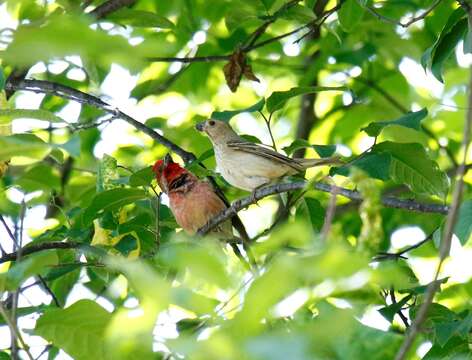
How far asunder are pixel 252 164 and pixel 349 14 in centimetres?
169

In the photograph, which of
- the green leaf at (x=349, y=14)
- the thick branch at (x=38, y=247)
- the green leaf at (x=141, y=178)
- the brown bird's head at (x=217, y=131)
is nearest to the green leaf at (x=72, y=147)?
the thick branch at (x=38, y=247)

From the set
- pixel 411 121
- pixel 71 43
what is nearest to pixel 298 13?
pixel 411 121

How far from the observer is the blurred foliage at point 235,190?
2.38 metres

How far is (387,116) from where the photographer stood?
1130 centimetres

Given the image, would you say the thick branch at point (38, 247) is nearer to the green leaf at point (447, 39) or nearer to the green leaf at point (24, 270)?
the green leaf at point (24, 270)

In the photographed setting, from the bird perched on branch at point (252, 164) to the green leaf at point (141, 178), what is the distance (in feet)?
6.66

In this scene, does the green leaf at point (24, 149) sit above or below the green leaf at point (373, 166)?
above

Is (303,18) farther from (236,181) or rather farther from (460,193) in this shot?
(460,193)

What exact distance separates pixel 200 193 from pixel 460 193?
5803mm

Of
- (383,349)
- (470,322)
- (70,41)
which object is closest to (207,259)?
(70,41)

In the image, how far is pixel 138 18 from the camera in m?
7.42

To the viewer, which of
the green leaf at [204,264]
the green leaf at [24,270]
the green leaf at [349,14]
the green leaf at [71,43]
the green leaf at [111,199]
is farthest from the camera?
the green leaf at [349,14]

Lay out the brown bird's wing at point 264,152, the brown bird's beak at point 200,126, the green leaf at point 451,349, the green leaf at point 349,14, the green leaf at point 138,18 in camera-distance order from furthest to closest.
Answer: the brown bird's beak at point 200,126
the brown bird's wing at point 264,152
the green leaf at point 349,14
the green leaf at point 138,18
the green leaf at point 451,349

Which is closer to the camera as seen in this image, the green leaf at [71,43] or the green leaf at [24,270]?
the green leaf at [71,43]
